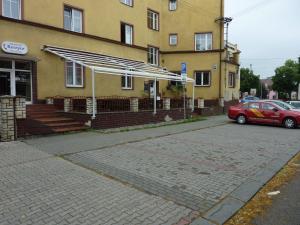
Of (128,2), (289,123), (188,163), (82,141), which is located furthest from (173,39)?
(188,163)

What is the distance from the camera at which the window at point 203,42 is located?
26.4 m

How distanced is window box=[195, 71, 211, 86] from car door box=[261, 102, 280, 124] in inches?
381

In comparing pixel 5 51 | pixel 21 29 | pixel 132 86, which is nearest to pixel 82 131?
pixel 5 51

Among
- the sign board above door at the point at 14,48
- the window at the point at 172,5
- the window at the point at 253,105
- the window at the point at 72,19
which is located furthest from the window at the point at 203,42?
the sign board above door at the point at 14,48

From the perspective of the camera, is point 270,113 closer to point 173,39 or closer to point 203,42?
point 203,42

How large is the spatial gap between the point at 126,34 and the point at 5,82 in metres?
10.3

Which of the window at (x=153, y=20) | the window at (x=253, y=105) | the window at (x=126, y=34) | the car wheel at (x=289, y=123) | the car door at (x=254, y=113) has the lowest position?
the car wheel at (x=289, y=123)

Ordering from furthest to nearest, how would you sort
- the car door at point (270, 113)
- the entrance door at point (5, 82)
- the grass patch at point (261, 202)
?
1. the car door at point (270, 113)
2. the entrance door at point (5, 82)
3. the grass patch at point (261, 202)

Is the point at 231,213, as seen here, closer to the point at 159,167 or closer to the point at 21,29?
the point at 159,167

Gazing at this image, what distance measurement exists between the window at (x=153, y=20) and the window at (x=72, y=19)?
903 cm

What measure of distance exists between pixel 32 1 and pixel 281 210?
14.8m

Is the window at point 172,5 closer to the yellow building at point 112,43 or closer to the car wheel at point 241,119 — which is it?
the yellow building at point 112,43

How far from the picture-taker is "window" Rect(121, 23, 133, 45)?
2098cm

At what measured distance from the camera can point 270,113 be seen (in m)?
16.6
